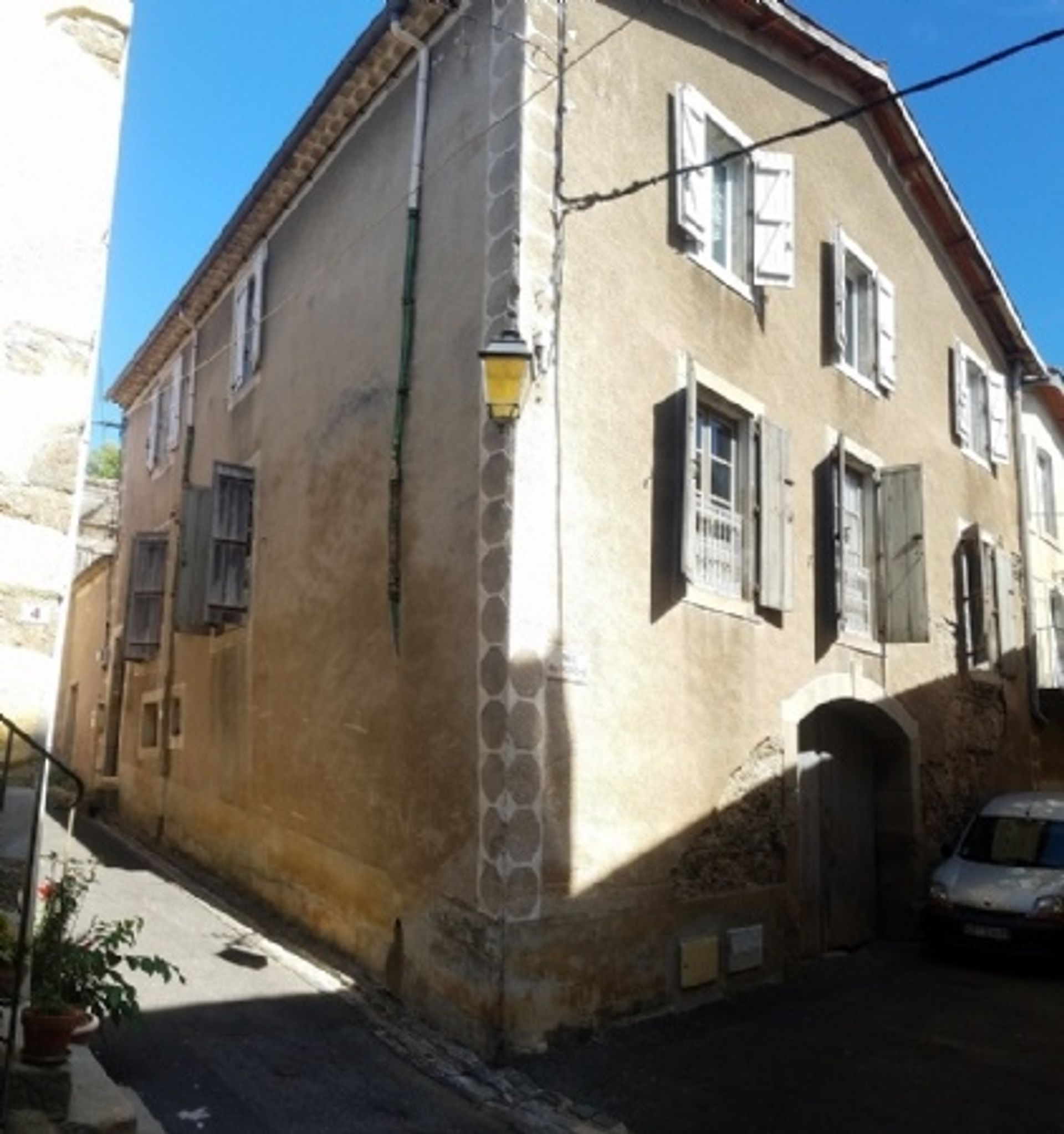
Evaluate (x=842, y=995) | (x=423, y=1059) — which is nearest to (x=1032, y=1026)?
(x=842, y=995)

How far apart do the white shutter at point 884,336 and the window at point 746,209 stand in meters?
2.29

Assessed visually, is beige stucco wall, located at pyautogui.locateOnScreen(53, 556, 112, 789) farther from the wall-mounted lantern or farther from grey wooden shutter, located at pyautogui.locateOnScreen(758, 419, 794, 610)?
the wall-mounted lantern

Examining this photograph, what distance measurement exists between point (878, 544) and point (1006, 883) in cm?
345

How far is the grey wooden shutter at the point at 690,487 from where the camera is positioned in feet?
24.0

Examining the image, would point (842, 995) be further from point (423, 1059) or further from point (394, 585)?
point (394, 585)

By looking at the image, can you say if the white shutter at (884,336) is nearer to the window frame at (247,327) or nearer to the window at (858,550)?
the window at (858,550)

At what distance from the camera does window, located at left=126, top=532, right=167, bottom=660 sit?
13.9m

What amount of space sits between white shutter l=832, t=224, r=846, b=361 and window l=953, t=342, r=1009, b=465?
3.43 meters

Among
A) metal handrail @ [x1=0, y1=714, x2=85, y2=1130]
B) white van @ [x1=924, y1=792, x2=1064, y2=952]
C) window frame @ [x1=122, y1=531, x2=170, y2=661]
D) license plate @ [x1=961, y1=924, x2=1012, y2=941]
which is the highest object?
window frame @ [x1=122, y1=531, x2=170, y2=661]

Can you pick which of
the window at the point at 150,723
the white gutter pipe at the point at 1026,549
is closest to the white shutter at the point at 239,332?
the window at the point at 150,723

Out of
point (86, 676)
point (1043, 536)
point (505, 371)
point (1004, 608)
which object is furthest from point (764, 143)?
point (86, 676)

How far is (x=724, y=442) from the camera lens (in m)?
8.69

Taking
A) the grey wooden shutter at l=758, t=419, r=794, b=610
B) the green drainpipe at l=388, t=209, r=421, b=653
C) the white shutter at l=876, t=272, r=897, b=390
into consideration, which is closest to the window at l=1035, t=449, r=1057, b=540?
the white shutter at l=876, t=272, r=897, b=390

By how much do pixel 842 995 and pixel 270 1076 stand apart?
466cm
